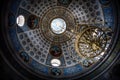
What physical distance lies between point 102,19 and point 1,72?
8482mm

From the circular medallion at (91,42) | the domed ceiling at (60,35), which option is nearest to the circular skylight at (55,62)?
the domed ceiling at (60,35)

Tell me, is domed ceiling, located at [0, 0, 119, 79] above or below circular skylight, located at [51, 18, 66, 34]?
below

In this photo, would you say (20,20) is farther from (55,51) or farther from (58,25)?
(58,25)

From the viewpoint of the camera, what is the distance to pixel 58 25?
25.1 m

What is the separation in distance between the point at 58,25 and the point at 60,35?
3.55 ft

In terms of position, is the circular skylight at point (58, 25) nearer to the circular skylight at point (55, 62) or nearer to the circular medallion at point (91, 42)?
the circular skylight at point (55, 62)

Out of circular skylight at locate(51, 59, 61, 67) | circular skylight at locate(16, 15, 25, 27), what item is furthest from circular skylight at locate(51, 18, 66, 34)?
circular skylight at locate(16, 15, 25, 27)

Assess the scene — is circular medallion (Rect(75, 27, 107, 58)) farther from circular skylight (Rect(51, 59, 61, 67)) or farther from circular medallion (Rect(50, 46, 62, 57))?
circular medallion (Rect(50, 46, 62, 57))

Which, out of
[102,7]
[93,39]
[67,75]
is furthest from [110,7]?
[67,75]

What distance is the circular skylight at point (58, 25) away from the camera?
24.9 meters

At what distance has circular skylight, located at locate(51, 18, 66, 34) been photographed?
24.9m

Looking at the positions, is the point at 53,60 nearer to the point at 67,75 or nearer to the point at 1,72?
the point at 67,75

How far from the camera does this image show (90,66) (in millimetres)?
21375

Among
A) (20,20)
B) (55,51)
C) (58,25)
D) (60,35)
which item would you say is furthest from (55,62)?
(20,20)
